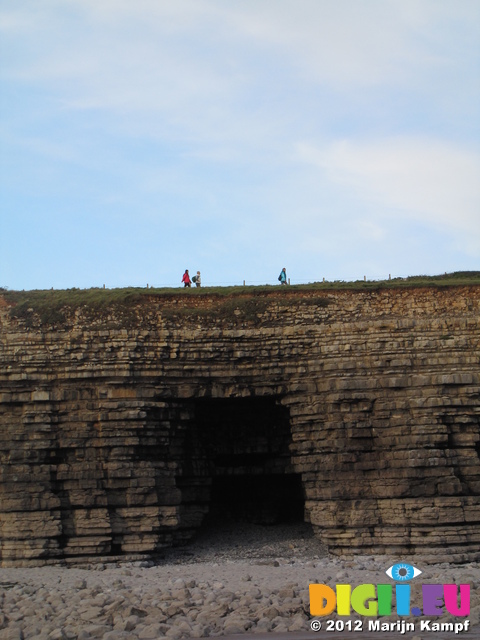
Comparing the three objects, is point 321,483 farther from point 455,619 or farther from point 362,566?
point 455,619

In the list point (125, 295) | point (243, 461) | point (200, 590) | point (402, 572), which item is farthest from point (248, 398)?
point (200, 590)

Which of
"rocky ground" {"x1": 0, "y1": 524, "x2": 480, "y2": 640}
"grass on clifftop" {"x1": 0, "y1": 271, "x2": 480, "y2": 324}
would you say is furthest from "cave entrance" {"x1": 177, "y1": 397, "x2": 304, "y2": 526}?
"grass on clifftop" {"x1": 0, "y1": 271, "x2": 480, "y2": 324}

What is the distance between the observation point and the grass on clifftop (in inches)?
1312

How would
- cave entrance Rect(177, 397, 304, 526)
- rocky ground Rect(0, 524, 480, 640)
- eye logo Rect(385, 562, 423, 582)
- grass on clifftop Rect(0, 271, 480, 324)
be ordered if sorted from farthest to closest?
cave entrance Rect(177, 397, 304, 526), grass on clifftop Rect(0, 271, 480, 324), eye logo Rect(385, 562, 423, 582), rocky ground Rect(0, 524, 480, 640)

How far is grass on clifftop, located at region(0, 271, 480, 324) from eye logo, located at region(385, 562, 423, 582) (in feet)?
29.6

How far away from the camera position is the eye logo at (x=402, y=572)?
27.7 m

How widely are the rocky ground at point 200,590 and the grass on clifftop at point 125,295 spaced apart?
7793mm

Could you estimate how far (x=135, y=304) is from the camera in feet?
110

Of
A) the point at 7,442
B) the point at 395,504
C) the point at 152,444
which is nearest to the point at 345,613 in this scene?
the point at 395,504

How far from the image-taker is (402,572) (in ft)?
92.7

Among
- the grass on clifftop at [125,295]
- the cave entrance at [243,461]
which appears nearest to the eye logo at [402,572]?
the cave entrance at [243,461]

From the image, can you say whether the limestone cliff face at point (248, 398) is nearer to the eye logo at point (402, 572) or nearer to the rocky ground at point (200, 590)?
the rocky ground at point (200, 590)

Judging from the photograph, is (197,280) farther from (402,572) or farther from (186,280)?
(402,572)

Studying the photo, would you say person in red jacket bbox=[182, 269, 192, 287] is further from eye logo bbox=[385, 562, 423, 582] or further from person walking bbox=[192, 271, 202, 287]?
eye logo bbox=[385, 562, 423, 582]
